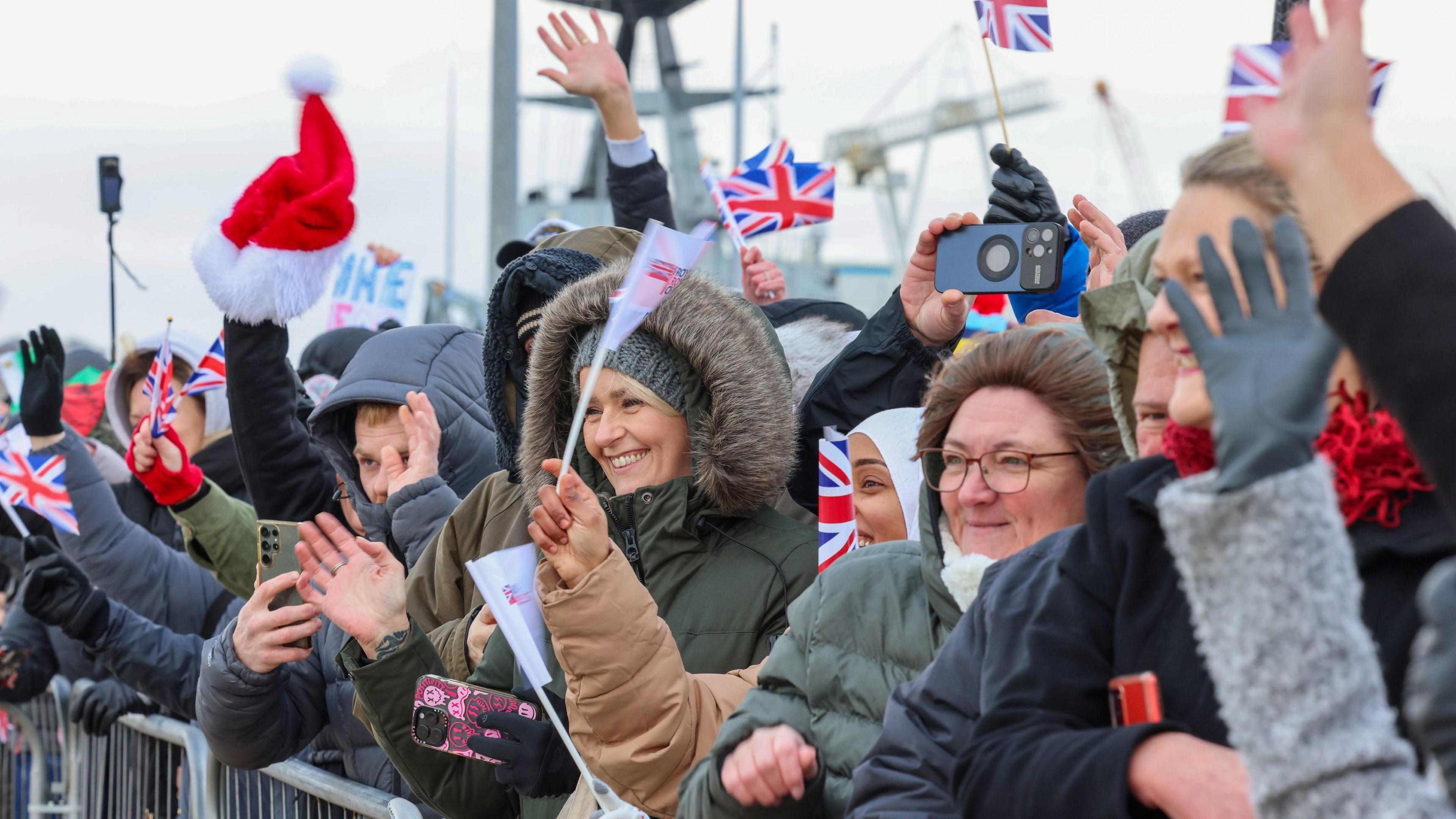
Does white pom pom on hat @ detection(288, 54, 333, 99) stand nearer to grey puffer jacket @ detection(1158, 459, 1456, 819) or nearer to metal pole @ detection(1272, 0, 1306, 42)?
metal pole @ detection(1272, 0, 1306, 42)

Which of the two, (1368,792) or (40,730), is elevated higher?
(1368,792)

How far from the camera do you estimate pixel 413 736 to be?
2936mm

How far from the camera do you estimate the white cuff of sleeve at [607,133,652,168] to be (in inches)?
194

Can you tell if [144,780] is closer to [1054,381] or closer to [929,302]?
[929,302]

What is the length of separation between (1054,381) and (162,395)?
3456 millimetres

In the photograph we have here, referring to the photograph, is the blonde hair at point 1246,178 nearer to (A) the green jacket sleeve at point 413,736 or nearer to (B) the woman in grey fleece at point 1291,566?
(B) the woman in grey fleece at point 1291,566

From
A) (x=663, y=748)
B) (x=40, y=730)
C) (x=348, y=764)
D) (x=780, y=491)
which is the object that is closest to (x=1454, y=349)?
(x=663, y=748)

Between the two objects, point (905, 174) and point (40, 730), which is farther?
point (905, 174)

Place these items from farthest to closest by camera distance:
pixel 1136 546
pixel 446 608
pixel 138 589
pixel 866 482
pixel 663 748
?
1. pixel 138 589
2. pixel 446 608
3. pixel 866 482
4. pixel 663 748
5. pixel 1136 546

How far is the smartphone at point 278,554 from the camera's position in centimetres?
354

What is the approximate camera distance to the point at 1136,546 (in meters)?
1.68

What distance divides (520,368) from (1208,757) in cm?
281

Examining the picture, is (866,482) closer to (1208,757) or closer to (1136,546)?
(1136,546)

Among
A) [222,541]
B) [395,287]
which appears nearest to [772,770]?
[222,541]
